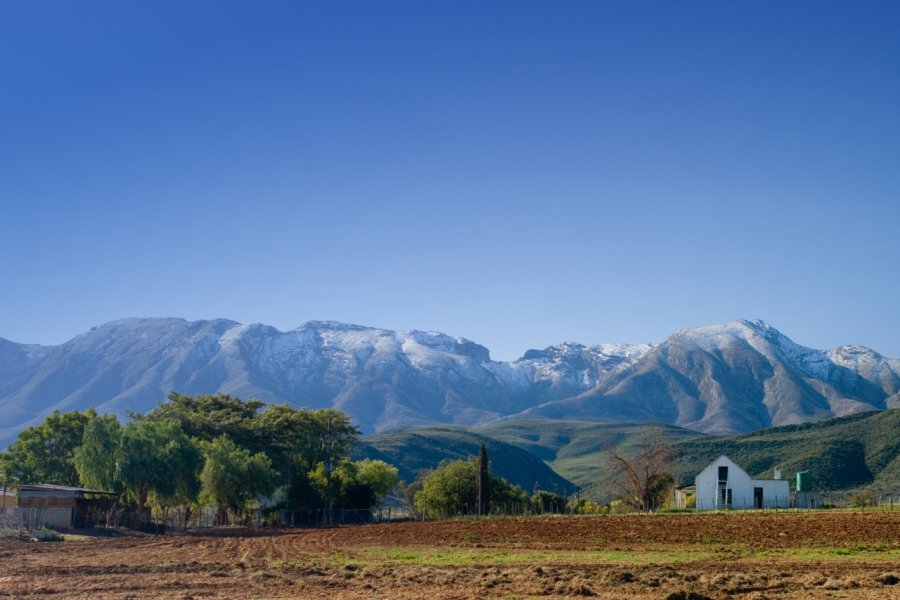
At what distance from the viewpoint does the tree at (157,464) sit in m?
72.6

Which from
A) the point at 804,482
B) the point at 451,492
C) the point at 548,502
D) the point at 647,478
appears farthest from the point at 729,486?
the point at 451,492

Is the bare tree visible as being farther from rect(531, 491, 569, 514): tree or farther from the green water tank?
the green water tank

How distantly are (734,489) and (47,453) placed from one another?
237 ft

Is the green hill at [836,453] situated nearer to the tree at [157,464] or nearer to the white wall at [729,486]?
the white wall at [729,486]

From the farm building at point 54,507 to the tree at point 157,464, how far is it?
161 inches

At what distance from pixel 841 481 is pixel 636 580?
457 feet

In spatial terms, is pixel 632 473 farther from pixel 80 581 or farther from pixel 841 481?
pixel 80 581

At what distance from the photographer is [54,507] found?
64812mm

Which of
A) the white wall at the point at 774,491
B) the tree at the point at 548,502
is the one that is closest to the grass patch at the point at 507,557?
the tree at the point at 548,502

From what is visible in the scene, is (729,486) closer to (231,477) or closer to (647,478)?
(647,478)

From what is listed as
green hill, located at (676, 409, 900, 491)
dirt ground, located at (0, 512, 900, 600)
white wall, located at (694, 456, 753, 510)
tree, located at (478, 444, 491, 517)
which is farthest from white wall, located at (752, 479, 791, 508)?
dirt ground, located at (0, 512, 900, 600)

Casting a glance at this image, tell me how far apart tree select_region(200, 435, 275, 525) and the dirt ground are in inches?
1071

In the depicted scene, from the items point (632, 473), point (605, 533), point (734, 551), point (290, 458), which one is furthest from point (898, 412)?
point (734, 551)

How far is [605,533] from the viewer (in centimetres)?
4909
